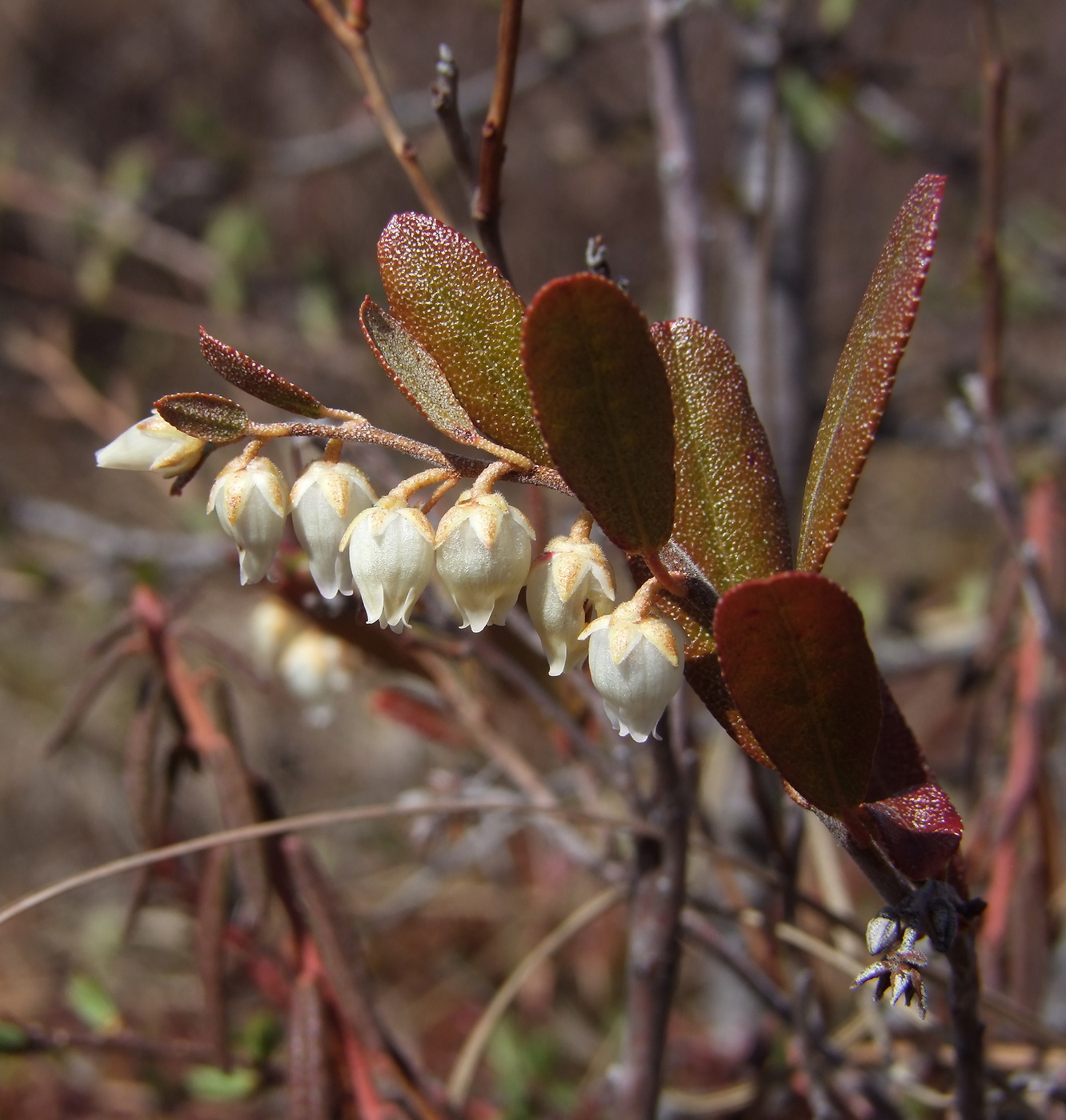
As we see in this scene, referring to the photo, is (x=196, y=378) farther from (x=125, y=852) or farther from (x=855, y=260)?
(x=855, y=260)

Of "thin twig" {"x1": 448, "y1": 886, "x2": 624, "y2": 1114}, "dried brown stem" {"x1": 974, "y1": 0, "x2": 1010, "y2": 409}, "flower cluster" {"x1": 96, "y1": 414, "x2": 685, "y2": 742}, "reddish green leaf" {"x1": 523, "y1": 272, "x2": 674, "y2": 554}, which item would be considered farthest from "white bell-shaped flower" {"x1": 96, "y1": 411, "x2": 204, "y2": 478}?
"dried brown stem" {"x1": 974, "y1": 0, "x2": 1010, "y2": 409}

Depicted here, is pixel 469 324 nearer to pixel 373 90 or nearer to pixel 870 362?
pixel 870 362

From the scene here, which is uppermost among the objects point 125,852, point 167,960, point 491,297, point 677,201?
point 677,201

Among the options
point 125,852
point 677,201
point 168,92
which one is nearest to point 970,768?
point 677,201

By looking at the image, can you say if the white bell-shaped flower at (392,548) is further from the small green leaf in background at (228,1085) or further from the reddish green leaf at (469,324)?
the small green leaf in background at (228,1085)

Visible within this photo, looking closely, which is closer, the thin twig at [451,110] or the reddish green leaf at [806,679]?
the reddish green leaf at [806,679]

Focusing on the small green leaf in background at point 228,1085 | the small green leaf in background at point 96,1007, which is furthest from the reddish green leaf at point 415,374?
the small green leaf in background at point 96,1007

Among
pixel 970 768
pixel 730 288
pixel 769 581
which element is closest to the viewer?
pixel 769 581

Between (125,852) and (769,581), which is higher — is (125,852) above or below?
below
